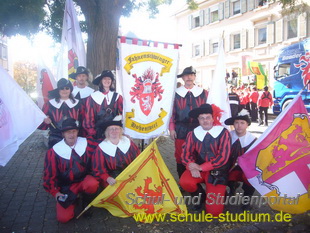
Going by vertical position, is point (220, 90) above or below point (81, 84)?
below

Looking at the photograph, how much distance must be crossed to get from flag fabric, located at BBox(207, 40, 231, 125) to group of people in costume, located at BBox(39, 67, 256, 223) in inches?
9.5

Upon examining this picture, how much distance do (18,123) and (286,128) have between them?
10.5ft

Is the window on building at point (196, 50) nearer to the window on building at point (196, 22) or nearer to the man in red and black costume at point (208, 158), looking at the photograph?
the window on building at point (196, 22)

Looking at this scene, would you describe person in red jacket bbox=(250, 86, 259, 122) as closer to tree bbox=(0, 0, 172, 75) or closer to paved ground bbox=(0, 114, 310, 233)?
tree bbox=(0, 0, 172, 75)

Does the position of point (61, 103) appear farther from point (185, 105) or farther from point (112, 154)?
point (185, 105)

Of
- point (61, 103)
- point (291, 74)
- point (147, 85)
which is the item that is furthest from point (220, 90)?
point (291, 74)

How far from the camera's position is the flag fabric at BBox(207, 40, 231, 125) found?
4383 mm

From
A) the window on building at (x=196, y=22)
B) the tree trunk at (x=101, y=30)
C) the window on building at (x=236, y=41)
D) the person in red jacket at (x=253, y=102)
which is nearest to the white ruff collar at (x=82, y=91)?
the tree trunk at (x=101, y=30)

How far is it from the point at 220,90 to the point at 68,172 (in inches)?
96.4

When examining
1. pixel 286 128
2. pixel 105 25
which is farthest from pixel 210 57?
pixel 286 128

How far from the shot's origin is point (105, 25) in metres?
6.06

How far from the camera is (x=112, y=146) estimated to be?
3730mm

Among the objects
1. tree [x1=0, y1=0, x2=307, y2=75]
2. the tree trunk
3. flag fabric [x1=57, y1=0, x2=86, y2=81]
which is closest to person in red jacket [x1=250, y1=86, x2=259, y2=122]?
tree [x1=0, y1=0, x2=307, y2=75]

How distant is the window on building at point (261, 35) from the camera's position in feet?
74.0
